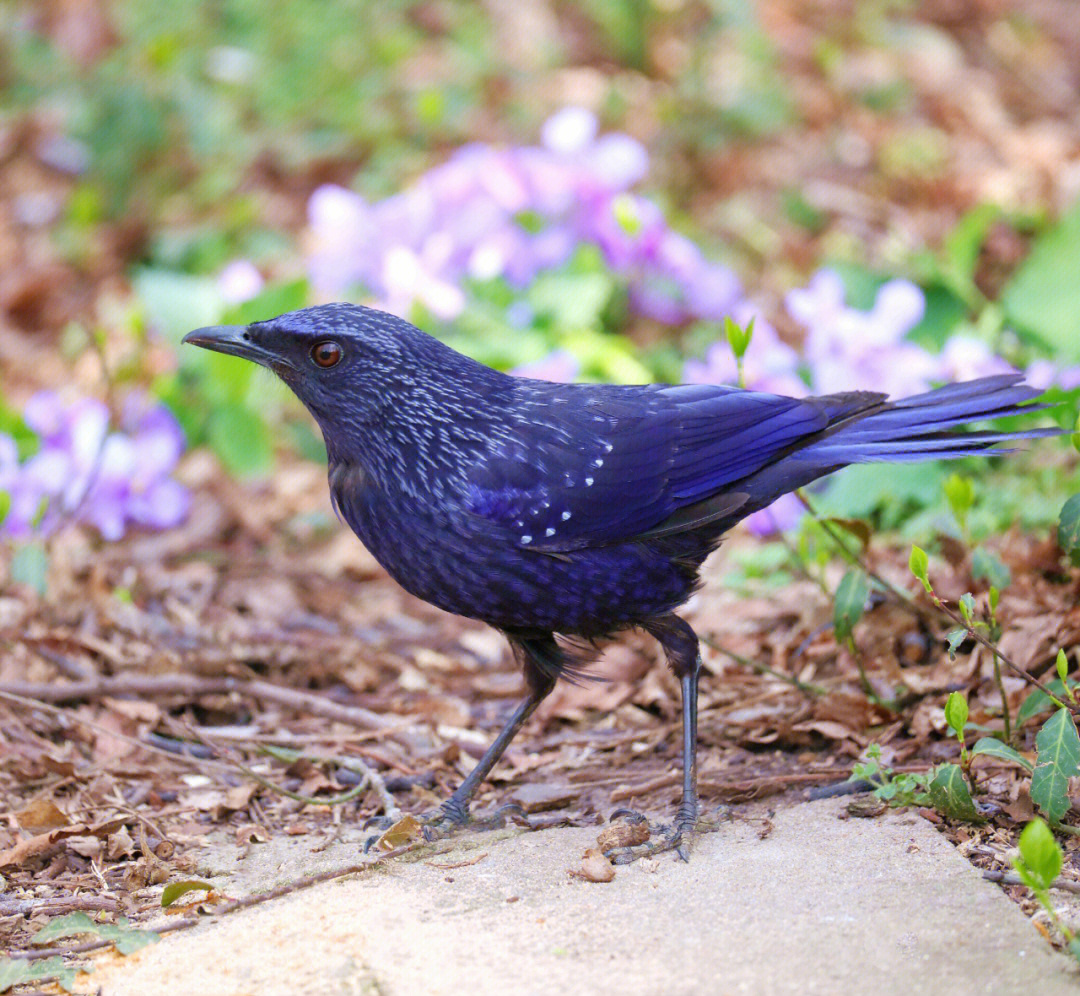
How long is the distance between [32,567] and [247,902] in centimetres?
205

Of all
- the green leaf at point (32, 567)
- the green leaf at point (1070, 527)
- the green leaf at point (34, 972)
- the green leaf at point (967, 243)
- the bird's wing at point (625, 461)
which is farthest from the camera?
the green leaf at point (967, 243)

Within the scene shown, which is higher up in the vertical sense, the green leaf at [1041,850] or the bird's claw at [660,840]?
the green leaf at [1041,850]

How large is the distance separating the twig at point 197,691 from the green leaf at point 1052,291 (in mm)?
3335

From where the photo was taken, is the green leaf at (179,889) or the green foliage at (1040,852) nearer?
the green foliage at (1040,852)

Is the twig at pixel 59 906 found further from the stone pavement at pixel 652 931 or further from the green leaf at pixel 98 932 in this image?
the stone pavement at pixel 652 931

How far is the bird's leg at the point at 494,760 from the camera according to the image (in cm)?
354

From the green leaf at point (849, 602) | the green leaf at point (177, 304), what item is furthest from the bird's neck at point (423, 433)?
the green leaf at point (177, 304)

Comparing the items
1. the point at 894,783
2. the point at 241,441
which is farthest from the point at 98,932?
the point at 241,441

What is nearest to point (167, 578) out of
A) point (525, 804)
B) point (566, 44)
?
point (525, 804)

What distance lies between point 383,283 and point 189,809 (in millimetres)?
3184

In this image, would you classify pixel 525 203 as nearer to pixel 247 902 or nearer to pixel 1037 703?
pixel 1037 703

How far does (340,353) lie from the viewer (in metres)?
3.57

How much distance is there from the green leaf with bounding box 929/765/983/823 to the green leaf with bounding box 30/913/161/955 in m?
1.73

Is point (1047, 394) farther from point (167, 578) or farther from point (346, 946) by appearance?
point (167, 578)
